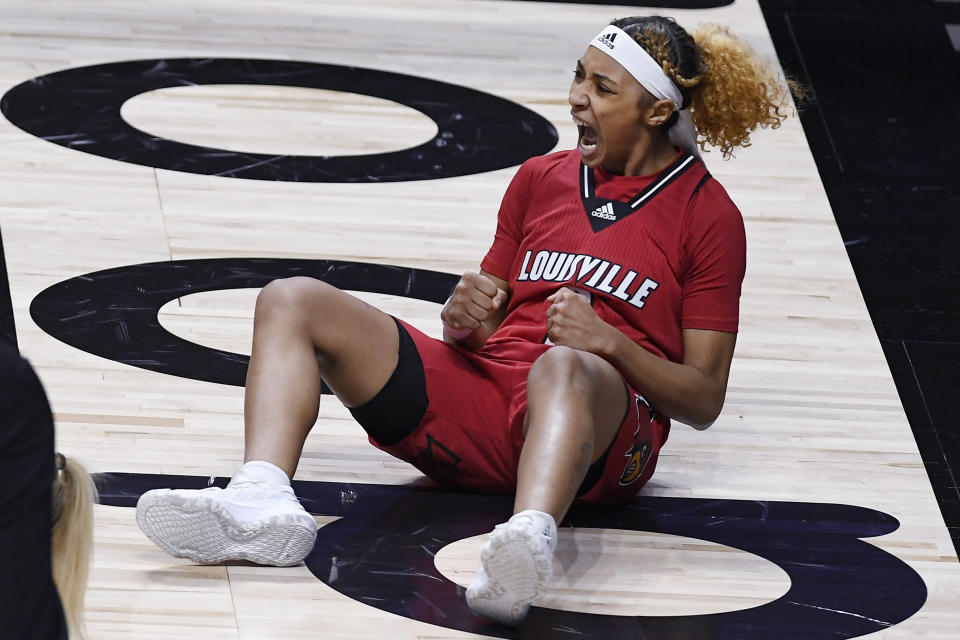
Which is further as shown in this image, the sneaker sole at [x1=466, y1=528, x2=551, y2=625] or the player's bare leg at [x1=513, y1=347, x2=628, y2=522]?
the player's bare leg at [x1=513, y1=347, x2=628, y2=522]

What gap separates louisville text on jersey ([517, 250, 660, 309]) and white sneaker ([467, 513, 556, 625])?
60 centimetres

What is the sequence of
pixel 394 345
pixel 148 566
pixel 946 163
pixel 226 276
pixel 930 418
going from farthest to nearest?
pixel 946 163
pixel 226 276
pixel 930 418
pixel 394 345
pixel 148 566

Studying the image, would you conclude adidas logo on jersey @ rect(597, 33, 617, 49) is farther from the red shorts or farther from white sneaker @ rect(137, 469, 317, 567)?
white sneaker @ rect(137, 469, 317, 567)

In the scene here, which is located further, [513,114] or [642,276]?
[513,114]

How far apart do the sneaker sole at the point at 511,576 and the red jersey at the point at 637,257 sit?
0.58m

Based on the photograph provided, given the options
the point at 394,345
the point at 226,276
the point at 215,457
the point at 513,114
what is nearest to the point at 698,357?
the point at 394,345

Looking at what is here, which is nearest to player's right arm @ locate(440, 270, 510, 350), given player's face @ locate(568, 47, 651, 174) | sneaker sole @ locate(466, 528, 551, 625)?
player's face @ locate(568, 47, 651, 174)

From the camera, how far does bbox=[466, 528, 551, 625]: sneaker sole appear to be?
2.54m

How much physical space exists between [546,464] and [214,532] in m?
0.53

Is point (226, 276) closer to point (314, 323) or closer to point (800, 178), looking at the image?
point (314, 323)

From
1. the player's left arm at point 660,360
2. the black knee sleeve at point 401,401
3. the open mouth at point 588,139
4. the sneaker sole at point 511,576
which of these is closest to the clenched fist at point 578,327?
the player's left arm at point 660,360

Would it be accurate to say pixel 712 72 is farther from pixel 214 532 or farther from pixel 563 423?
pixel 214 532

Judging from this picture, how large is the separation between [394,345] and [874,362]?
1.47 meters

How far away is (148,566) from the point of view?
2.83 meters
